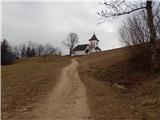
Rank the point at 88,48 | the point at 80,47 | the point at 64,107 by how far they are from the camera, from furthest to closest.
→ the point at 80,47, the point at 88,48, the point at 64,107

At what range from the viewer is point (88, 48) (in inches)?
4459

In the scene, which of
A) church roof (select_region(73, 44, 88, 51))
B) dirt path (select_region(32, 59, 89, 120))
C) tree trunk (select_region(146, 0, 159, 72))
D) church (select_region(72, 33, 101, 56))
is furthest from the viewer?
church roof (select_region(73, 44, 88, 51))

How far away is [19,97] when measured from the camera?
14.9 meters

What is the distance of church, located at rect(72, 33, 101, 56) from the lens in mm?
112438

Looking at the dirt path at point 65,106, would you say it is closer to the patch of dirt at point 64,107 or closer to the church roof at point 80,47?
the patch of dirt at point 64,107

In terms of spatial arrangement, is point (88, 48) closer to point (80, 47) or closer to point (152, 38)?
point (80, 47)

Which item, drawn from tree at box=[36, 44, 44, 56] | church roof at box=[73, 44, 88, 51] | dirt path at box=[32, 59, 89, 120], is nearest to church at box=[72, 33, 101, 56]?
church roof at box=[73, 44, 88, 51]

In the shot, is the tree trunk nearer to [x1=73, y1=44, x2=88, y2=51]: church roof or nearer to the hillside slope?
the hillside slope

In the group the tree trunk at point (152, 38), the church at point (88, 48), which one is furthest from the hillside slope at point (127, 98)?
the church at point (88, 48)

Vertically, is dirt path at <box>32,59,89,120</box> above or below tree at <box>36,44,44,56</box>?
below

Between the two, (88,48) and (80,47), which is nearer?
(88,48)

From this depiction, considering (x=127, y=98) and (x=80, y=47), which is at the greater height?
(x=80, y=47)

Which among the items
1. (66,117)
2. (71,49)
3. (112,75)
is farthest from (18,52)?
(66,117)

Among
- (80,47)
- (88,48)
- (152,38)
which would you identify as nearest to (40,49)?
(80,47)
